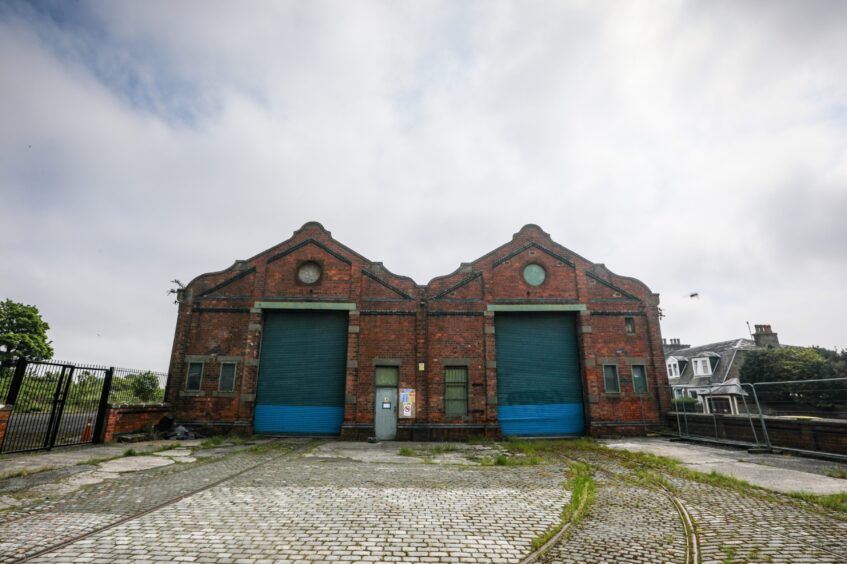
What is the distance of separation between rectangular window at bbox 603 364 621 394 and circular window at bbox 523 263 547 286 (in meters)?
4.68

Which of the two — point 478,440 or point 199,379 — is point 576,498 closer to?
point 478,440

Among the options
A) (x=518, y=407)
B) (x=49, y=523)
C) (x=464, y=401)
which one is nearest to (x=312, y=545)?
(x=49, y=523)

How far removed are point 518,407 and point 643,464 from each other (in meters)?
7.17

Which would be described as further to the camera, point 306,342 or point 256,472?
point 306,342

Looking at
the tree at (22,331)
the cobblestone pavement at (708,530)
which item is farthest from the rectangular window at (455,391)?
the tree at (22,331)

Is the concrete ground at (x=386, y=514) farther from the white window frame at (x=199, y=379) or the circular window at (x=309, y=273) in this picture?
the circular window at (x=309, y=273)

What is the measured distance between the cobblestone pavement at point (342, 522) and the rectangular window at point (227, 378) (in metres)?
9.52

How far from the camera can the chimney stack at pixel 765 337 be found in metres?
29.4

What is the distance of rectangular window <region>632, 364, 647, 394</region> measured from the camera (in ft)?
56.9

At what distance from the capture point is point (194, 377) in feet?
55.0

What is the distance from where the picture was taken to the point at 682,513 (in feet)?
18.7

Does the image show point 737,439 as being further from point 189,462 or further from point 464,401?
point 189,462

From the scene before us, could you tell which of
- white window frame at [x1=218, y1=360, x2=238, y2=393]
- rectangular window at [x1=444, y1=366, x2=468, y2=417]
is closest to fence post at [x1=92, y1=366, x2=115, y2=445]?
white window frame at [x1=218, y1=360, x2=238, y2=393]

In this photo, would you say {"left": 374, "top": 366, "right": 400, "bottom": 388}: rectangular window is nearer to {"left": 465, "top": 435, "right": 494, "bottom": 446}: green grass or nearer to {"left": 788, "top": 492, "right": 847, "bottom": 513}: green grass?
{"left": 465, "top": 435, "right": 494, "bottom": 446}: green grass
